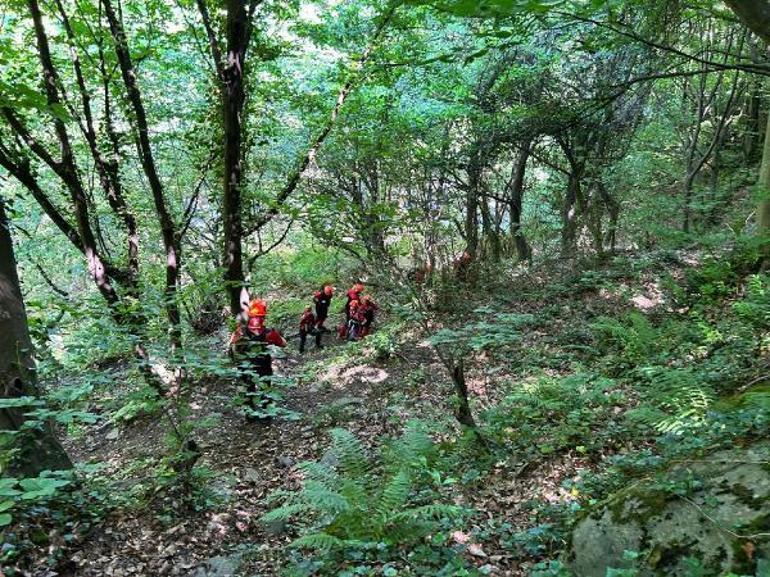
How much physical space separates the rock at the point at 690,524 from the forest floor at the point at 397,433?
0.58m

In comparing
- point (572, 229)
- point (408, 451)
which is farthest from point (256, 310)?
point (572, 229)

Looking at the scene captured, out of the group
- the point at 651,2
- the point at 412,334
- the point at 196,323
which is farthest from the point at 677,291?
the point at 196,323

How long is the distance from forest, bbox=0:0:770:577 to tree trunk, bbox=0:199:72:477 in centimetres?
3

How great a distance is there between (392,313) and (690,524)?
23.1 feet

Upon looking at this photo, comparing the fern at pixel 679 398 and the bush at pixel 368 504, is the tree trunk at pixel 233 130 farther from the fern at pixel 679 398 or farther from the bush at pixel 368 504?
the fern at pixel 679 398

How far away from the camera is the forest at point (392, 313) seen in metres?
3.78

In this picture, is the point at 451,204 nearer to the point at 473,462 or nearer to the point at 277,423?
the point at 277,423

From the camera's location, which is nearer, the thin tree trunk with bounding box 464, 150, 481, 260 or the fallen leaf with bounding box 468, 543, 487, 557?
the fallen leaf with bounding box 468, 543, 487, 557

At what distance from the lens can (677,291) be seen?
9.13 metres

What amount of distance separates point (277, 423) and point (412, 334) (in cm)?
396

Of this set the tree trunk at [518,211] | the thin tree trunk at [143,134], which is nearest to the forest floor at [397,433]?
the thin tree trunk at [143,134]

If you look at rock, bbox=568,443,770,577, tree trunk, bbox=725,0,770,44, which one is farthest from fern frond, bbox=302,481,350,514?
tree trunk, bbox=725,0,770,44

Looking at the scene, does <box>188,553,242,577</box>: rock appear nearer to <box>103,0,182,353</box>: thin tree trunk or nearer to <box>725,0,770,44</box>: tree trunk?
<box>103,0,182,353</box>: thin tree trunk

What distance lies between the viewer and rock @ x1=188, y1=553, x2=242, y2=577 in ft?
14.4
